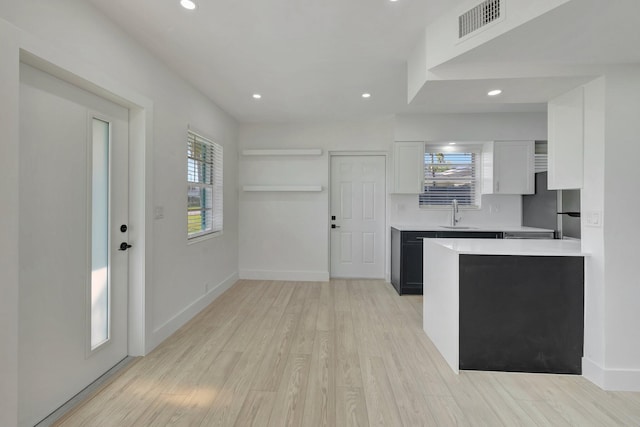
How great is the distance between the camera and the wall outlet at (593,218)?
209cm

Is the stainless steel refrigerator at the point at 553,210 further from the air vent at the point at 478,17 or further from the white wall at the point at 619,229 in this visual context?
the air vent at the point at 478,17

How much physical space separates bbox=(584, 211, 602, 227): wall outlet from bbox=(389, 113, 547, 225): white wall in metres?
2.42

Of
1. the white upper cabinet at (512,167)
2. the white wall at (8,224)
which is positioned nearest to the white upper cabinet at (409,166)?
the white upper cabinet at (512,167)

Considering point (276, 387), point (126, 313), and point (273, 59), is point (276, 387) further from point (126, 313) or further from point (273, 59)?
point (273, 59)

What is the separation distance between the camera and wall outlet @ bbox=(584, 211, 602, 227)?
2.09 m

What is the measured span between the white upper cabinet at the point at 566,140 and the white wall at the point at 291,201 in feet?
8.35

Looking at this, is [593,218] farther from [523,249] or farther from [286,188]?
[286,188]

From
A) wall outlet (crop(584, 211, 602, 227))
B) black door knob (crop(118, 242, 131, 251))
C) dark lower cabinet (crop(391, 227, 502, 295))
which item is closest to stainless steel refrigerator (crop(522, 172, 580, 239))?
dark lower cabinet (crop(391, 227, 502, 295))

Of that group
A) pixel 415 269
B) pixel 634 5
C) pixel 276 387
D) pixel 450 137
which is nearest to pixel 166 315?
pixel 276 387

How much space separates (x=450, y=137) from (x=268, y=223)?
318cm

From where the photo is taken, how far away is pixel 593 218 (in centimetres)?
214

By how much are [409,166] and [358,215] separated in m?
1.16

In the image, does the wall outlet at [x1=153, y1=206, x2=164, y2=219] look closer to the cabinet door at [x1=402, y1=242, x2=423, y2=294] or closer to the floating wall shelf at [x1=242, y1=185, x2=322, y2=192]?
the floating wall shelf at [x1=242, y1=185, x2=322, y2=192]

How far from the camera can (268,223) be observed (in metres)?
4.94
